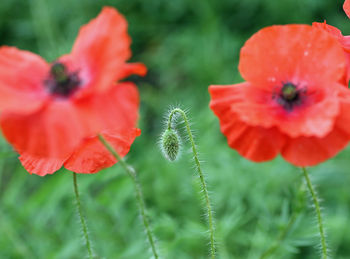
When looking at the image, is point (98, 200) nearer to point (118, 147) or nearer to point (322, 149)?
point (118, 147)

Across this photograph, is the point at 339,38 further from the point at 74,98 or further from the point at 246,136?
the point at 74,98

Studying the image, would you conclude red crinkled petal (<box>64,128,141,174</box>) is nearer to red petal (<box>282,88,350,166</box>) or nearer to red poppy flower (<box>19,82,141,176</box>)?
red poppy flower (<box>19,82,141,176</box>)

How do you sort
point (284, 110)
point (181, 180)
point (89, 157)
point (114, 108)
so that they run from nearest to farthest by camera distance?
point (114, 108), point (284, 110), point (89, 157), point (181, 180)

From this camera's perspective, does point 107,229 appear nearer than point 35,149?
No

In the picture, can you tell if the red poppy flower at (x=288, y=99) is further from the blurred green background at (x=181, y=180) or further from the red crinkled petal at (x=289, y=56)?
the blurred green background at (x=181, y=180)

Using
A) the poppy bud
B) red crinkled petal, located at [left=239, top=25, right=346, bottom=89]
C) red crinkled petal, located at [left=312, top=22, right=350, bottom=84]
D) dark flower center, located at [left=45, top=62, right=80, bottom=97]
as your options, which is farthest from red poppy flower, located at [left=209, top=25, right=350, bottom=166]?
dark flower center, located at [left=45, top=62, right=80, bottom=97]

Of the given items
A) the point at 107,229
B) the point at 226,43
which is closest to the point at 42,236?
the point at 107,229

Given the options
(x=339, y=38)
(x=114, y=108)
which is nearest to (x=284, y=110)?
(x=339, y=38)
